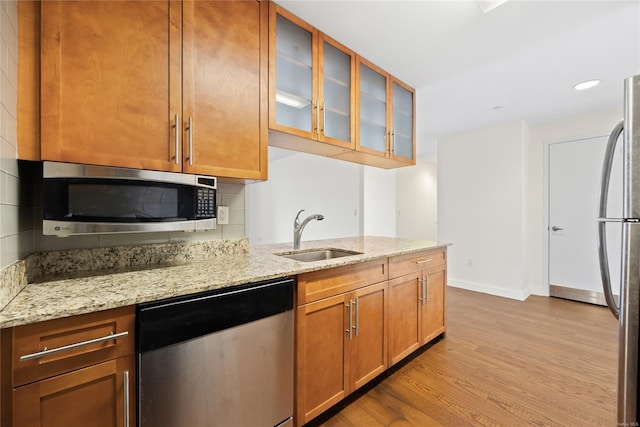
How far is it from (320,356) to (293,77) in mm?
1649

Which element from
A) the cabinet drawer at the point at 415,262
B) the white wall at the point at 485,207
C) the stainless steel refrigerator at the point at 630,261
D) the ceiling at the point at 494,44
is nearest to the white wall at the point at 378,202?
the white wall at the point at 485,207

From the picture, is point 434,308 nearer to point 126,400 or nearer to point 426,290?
point 426,290

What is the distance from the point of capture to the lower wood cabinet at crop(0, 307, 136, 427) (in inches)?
28.6

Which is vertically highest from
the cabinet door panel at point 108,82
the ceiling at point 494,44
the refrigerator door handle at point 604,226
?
the ceiling at point 494,44

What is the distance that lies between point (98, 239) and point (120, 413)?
2.61ft

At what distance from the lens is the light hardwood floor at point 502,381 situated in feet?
4.95

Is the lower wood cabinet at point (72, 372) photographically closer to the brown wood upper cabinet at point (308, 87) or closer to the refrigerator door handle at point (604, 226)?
the brown wood upper cabinet at point (308, 87)

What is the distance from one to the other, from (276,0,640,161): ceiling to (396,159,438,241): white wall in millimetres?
3765

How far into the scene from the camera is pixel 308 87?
68.9 inches

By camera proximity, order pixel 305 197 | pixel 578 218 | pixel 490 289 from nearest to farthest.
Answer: pixel 578 218 < pixel 490 289 < pixel 305 197

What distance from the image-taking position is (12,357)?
28.2 inches

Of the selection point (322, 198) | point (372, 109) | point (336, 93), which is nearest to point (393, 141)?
point (372, 109)

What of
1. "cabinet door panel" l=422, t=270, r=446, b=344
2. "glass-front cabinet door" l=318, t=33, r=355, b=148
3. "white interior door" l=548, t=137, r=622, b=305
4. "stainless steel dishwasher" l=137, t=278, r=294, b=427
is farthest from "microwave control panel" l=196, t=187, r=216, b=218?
"white interior door" l=548, t=137, r=622, b=305

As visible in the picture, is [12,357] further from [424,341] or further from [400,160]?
[400,160]
